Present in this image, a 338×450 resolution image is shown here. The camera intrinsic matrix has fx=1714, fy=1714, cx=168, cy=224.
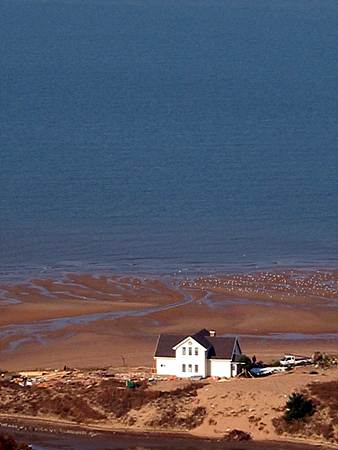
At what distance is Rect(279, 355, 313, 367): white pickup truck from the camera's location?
58.3m

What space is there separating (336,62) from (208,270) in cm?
8454

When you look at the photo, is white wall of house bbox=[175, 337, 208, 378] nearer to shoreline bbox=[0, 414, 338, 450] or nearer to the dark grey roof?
the dark grey roof

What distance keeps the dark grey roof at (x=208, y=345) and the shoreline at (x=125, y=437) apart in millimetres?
4508

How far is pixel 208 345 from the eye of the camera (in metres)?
57.1

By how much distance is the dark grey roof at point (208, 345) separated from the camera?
56938 mm

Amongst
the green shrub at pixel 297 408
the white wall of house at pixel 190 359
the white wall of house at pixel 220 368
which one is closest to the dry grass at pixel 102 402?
the white wall of house at pixel 190 359

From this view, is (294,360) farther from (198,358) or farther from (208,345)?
(198,358)

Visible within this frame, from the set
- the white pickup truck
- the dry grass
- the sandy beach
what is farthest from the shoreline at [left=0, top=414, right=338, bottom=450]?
the white pickup truck

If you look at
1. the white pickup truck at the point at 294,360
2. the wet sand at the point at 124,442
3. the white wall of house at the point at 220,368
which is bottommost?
the wet sand at the point at 124,442

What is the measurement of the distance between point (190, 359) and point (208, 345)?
762 millimetres

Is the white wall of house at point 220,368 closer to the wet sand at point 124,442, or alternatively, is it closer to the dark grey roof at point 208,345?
the dark grey roof at point 208,345

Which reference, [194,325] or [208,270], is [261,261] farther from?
[194,325]

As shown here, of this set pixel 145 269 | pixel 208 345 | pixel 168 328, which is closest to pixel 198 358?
pixel 208 345

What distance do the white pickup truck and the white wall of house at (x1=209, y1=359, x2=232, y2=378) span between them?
2.36 m
